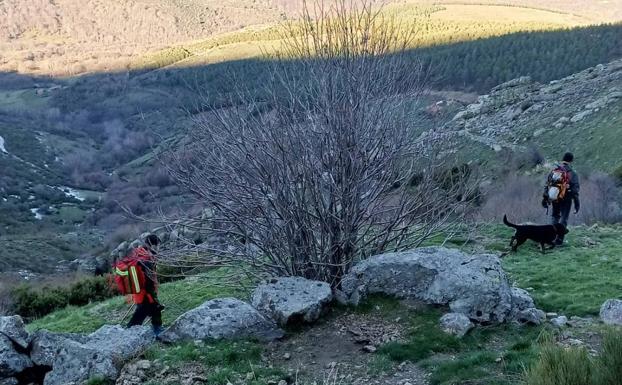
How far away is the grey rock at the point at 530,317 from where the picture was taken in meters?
7.15

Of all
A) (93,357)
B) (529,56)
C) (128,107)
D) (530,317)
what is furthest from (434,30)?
(93,357)

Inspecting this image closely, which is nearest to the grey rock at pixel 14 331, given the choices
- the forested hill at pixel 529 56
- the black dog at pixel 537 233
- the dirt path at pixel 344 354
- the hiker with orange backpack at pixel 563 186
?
the dirt path at pixel 344 354

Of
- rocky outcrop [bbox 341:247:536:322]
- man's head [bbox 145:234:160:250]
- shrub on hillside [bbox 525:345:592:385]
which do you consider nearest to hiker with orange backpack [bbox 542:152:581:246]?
rocky outcrop [bbox 341:247:536:322]

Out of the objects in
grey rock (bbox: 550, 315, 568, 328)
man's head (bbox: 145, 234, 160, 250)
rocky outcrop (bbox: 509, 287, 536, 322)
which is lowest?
grey rock (bbox: 550, 315, 568, 328)

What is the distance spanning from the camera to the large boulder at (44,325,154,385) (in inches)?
248

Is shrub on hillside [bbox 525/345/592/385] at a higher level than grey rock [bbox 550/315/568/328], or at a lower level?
higher

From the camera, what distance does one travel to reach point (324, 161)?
8.16 metres

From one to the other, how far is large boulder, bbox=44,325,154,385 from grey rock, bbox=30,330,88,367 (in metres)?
0.23

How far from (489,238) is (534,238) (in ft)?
5.08

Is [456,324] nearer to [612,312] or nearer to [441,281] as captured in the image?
[441,281]

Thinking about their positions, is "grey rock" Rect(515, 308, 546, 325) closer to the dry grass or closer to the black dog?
the black dog

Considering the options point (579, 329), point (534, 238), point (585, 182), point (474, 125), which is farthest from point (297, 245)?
point (474, 125)

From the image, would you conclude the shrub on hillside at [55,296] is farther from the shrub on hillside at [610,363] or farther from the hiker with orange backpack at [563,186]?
the shrub on hillside at [610,363]

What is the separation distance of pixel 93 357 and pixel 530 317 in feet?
15.4
